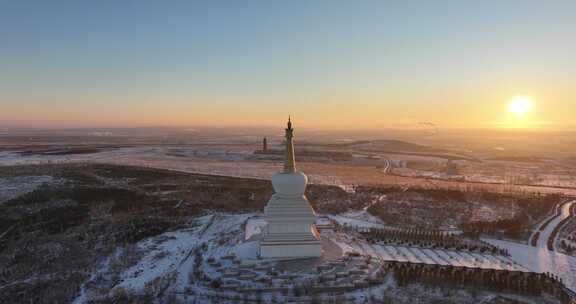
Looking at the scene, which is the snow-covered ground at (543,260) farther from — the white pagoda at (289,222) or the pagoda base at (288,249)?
the white pagoda at (289,222)

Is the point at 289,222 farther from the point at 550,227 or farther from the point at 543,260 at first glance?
the point at 550,227

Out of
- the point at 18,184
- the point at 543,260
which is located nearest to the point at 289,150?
the point at 543,260

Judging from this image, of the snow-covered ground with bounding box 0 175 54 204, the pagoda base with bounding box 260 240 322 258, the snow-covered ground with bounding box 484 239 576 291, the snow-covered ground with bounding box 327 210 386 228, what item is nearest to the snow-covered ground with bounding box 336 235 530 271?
the snow-covered ground with bounding box 484 239 576 291

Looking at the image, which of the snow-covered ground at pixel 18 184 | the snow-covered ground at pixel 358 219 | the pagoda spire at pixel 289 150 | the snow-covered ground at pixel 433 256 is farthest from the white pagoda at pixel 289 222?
the snow-covered ground at pixel 18 184

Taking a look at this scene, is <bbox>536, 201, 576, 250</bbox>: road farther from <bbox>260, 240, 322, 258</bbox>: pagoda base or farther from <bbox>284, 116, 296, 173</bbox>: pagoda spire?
<bbox>284, 116, 296, 173</bbox>: pagoda spire

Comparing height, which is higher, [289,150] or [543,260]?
[289,150]

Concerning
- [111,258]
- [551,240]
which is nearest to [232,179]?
[111,258]
